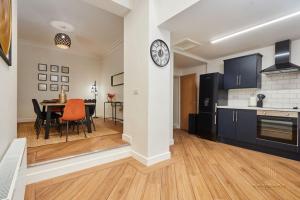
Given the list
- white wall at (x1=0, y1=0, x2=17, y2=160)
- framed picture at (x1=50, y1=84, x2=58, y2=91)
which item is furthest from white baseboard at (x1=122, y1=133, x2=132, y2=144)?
framed picture at (x1=50, y1=84, x2=58, y2=91)

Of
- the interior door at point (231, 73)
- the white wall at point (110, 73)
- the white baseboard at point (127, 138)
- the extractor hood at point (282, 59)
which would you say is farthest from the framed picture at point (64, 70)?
the extractor hood at point (282, 59)

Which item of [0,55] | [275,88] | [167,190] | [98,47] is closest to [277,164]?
[275,88]

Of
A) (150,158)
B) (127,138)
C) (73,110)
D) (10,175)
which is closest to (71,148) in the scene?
(73,110)

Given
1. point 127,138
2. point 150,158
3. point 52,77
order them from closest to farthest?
point 150,158 → point 127,138 → point 52,77

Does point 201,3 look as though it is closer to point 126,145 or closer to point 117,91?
point 126,145

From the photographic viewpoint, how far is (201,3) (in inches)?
75.5

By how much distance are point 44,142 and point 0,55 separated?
2.14m

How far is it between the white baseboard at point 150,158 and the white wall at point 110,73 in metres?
2.56

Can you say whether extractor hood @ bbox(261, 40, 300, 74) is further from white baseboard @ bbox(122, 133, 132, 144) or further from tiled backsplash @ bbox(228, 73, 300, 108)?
white baseboard @ bbox(122, 133, 132, 144)

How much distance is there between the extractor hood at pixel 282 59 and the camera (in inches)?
118

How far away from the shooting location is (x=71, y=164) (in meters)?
2.05

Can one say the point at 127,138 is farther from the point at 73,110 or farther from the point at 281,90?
the point at 281,90

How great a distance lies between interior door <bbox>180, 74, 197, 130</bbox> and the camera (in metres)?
5.08

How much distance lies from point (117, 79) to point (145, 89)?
3.03 m
